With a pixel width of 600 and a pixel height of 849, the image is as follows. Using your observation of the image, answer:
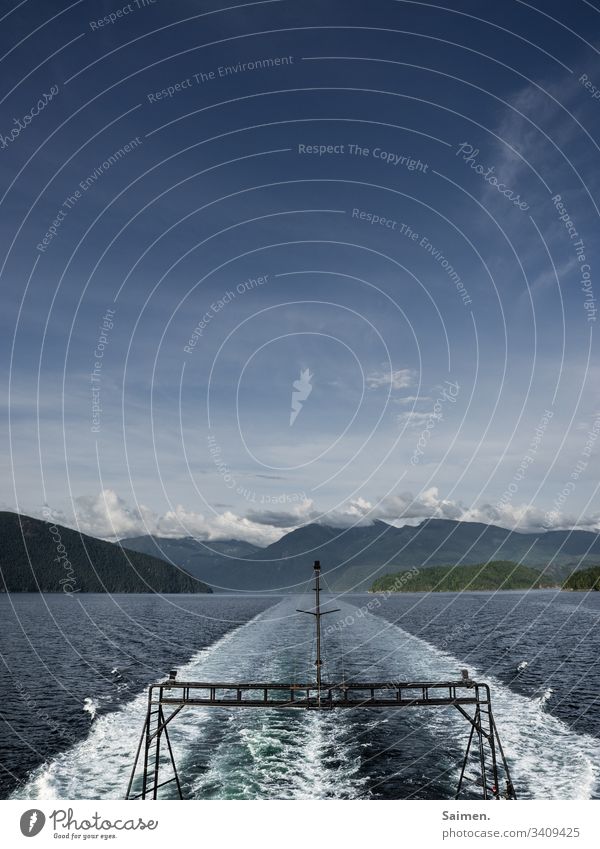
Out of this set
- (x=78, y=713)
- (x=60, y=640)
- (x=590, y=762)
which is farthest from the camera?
(x=60, y=640)

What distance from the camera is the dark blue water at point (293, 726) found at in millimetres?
38438

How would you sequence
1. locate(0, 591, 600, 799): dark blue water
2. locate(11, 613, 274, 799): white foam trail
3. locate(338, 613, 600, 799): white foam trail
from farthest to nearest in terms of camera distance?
1. locate(0, 591, 600, 799): dark blue water
2. locate(338, 613, 600, 799): white foam trail
3. locate(11, 613, 274, 799): white foam trail

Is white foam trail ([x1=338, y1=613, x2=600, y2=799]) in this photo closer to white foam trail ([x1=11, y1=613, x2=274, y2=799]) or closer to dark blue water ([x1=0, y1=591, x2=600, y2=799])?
dark blue water ([x1=0, y1=591, x2=600, y2=799])

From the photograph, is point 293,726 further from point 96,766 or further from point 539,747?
point 539,747

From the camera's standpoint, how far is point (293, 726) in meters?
50.8

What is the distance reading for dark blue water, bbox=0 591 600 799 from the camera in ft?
126

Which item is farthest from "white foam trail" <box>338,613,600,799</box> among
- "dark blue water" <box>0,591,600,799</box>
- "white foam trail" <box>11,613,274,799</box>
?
"white foam trail" <box>11,613,274,799</box>

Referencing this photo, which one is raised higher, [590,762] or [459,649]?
[459,649]

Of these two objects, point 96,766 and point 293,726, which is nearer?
point 96,766

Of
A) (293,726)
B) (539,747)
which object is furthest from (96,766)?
(539,747)
